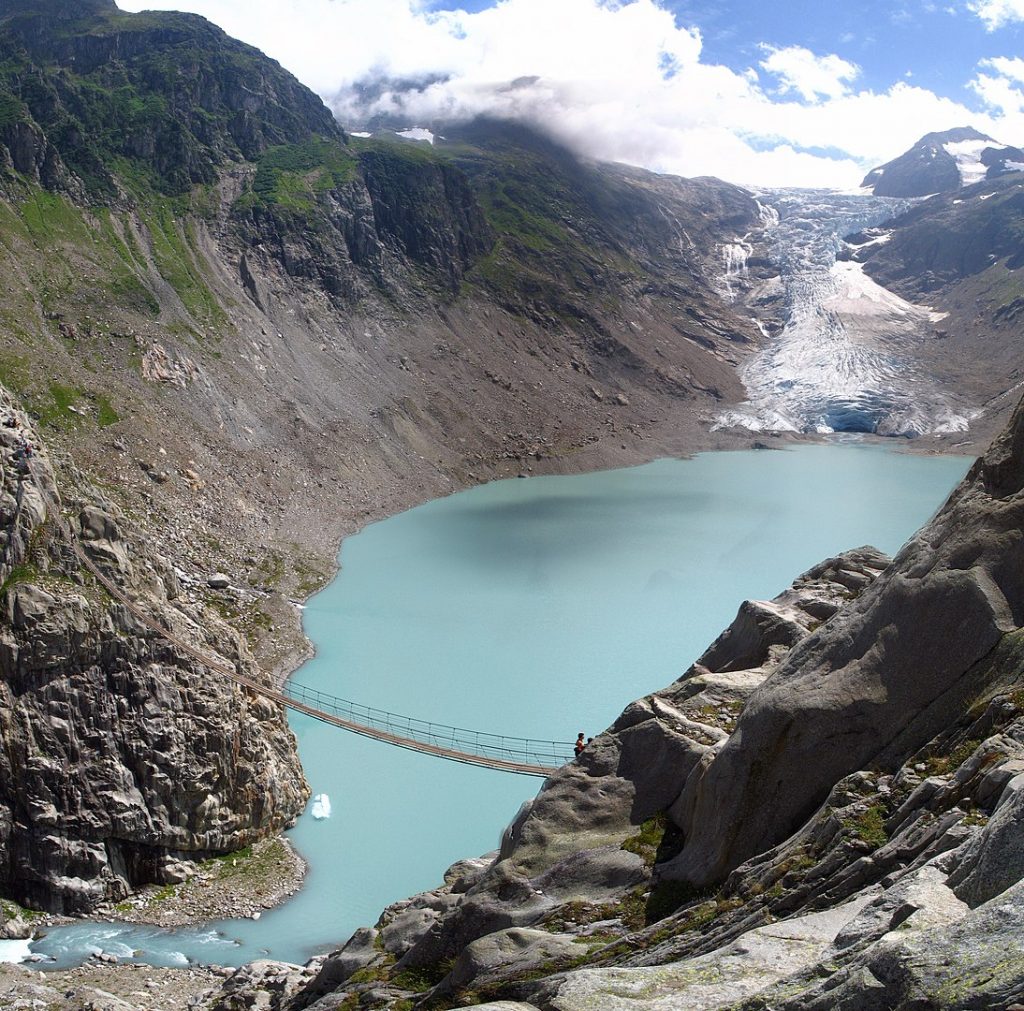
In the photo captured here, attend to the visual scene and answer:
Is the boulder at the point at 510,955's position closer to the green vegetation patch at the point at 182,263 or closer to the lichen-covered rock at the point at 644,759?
the lichen-covered rock at the point at 644,759

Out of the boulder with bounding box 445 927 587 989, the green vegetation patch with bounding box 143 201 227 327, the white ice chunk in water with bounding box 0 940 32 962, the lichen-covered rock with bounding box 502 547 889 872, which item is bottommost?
the white ice chunk in water with bounding box 0 940 32 962

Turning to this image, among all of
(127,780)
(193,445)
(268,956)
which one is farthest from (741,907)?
(193,445)

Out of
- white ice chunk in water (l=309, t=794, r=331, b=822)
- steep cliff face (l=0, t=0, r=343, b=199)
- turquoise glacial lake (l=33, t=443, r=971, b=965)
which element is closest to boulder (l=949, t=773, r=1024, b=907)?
turquoise glacial lake (l=33, t=443, r=971, b=965)

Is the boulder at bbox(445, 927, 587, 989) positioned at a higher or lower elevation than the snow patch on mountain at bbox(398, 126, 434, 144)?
lower

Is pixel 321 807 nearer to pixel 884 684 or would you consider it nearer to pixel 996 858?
pixel 884 684

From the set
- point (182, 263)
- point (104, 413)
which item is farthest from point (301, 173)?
point (104, 413)

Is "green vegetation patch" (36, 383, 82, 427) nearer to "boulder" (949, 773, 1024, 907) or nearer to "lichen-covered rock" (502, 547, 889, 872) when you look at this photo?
"lichen-covered rock" (502, 547, 889, 872)
